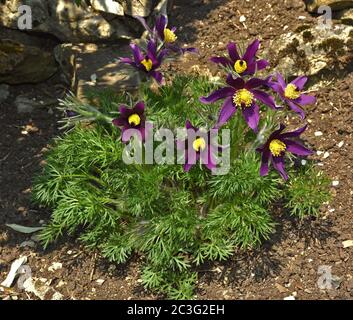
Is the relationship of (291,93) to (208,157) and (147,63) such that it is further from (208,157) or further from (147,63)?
(147,63)

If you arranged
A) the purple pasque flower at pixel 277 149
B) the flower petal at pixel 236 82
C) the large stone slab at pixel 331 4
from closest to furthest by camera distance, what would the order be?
the flower petal at pixel 236 82
the purple pasque flower at pixel 277 149
the large stone slab at pixel 331 4

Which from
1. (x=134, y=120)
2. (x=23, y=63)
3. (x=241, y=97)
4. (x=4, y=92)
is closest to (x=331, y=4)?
(x=241, y=97)

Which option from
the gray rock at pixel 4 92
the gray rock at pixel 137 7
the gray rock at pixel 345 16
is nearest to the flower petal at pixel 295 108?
the gray rock at pixel 345 16

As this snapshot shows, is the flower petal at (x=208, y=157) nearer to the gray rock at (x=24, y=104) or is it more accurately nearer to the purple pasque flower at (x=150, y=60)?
the purple pasque flower at (x=150, y=60)

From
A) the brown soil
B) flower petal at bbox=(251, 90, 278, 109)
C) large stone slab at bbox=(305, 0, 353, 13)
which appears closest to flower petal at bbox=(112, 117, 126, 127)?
flower petal at bbox=(251, 90, 278, 109)

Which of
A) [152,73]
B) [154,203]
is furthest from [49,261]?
[152,73]

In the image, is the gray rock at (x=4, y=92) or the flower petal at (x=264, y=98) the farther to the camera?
the gray rock at (x=4, y=92)

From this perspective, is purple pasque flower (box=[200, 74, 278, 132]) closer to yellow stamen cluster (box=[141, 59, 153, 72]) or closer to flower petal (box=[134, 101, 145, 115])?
flower petal (box=[134, 101, 145, 115])
